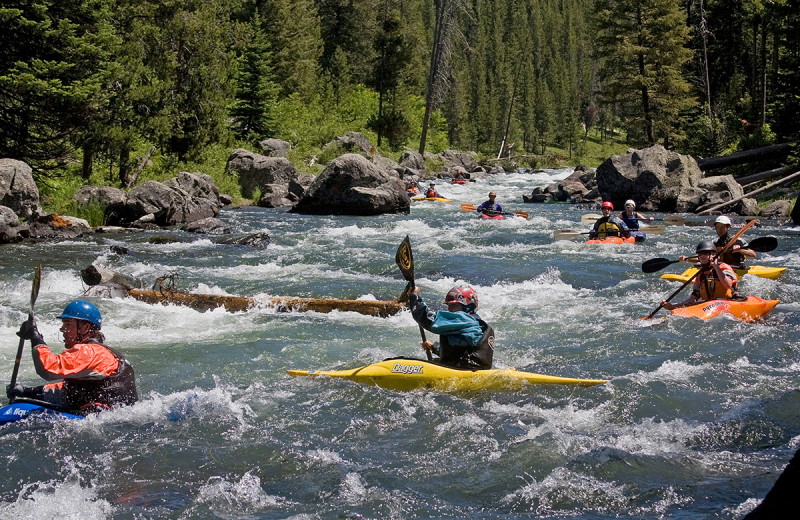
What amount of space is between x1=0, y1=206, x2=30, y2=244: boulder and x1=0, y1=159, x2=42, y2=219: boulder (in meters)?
0.43

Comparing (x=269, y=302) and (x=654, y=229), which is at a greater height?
(x=654, y=229)

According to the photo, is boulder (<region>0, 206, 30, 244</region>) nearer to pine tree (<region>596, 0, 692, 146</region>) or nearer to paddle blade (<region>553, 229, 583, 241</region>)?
paddle blade (<region>553, 229, 583, 241</region>)

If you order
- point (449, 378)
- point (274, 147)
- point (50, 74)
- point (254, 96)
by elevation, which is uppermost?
point (254, 96)

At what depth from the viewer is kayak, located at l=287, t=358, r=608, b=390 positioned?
267 inches

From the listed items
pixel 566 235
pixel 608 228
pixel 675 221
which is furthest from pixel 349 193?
pixel 675 221

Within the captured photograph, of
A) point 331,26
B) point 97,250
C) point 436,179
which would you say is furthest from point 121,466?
point 331,26

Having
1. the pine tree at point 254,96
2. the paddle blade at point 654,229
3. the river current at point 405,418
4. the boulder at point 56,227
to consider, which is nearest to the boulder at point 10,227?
the boulder at point 56,227

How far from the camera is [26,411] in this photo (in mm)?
5426

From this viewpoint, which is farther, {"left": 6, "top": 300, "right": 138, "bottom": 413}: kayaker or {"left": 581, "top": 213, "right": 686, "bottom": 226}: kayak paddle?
{"left": 581, "top": 213, "right": 686, "bottom": 226}: kayak paddle

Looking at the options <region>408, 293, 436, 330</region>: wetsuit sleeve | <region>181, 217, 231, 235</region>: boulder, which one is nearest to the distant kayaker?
<region>408, 293, 436, 330</region>: wetsuit sleeve

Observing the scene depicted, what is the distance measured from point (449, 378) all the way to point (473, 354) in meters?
0.34

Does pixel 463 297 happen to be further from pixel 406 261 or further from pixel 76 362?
pixel 76 362

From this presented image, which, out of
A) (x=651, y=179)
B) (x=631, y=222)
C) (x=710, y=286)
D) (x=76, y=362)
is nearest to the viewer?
(x=76, y=362)

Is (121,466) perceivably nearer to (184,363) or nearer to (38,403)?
(38,403)
